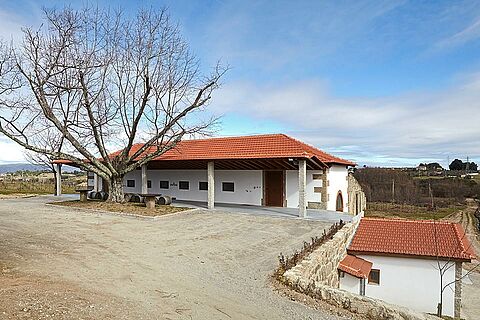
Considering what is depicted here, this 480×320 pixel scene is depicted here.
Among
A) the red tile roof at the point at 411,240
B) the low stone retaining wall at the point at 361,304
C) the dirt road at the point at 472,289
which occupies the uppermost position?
the low stone retaining wall at the point at 361,304

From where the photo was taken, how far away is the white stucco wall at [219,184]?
56.1 ft

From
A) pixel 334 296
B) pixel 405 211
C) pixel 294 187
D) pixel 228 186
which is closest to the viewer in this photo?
pixel 334 296

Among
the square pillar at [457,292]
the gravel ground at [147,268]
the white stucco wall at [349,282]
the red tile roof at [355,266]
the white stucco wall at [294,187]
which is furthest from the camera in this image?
the white stucco wall at [294,187]

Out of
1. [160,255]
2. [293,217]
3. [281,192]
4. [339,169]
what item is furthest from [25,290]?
[339,169]

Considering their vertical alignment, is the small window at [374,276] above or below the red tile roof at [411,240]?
below

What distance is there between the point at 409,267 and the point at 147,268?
9.23m

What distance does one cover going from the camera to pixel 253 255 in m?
7.54

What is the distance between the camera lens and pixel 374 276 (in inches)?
473

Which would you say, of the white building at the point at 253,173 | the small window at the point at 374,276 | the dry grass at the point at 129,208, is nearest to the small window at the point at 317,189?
the white building at the point at 253,173

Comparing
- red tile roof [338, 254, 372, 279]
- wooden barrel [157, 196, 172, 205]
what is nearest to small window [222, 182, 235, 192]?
wooden barrel [157, 196, 172, 205]

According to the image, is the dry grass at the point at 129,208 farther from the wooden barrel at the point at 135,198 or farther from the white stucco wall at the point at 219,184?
the white stucco wall at the point at 219,184

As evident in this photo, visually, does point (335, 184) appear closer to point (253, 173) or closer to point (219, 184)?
point (253, 173)

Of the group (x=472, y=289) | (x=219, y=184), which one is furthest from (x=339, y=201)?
(x=472, y=289)

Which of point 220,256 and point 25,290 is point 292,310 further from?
point 25,290
